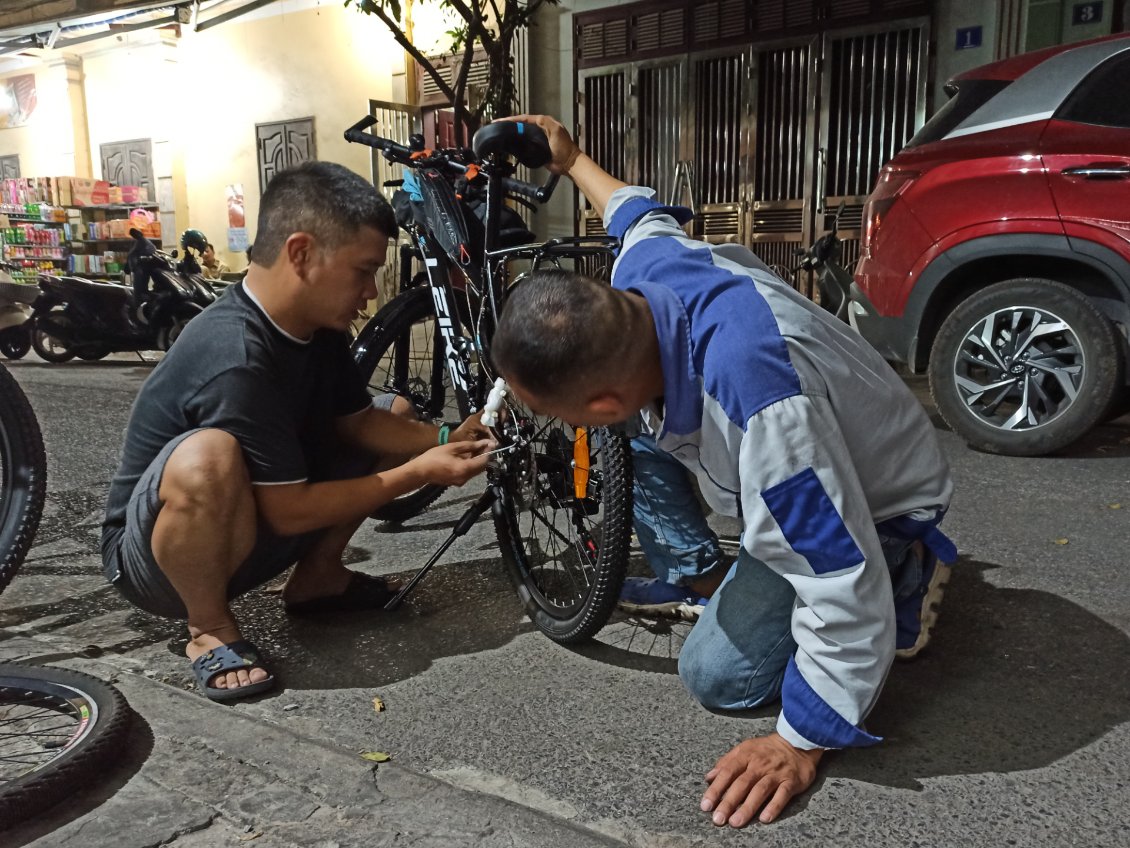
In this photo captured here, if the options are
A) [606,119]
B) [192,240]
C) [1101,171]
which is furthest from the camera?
[192,240]

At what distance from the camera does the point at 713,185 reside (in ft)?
28.2

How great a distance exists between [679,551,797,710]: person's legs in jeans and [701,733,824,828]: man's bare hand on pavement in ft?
0.61

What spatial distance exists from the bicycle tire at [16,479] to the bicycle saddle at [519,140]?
1444mm

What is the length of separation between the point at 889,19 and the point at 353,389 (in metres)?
6.70

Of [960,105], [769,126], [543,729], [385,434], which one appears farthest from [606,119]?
[543,729]

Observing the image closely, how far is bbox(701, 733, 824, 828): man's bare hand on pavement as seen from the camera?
1.51m

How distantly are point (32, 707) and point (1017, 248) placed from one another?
12.9ft

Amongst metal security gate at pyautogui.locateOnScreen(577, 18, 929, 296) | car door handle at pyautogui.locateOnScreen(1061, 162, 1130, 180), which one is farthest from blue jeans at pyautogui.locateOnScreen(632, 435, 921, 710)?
metal security gate at pyautogui.locateOnScreen(577, 18, 929, 296)

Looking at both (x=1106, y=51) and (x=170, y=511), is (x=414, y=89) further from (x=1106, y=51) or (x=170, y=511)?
(x=170, y=511)

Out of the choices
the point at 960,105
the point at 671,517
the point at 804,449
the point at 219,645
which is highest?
the point at 960,105

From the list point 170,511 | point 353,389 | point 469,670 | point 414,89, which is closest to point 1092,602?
point 469,670

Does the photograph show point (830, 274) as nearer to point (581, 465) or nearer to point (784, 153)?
point (784, 153)

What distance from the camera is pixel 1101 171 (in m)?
3.62

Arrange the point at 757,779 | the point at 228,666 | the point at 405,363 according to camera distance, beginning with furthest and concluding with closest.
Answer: the point at 405,363 < the point at 228,666 < the point at 757,779
